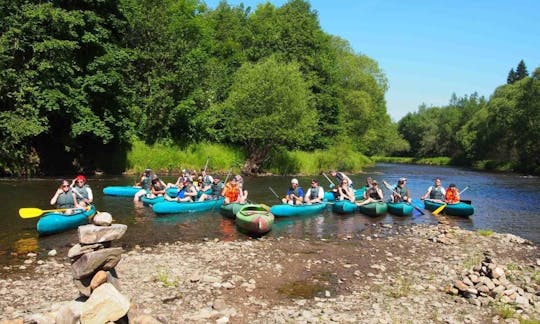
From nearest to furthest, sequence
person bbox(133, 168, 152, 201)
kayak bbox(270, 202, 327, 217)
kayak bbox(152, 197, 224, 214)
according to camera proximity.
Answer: kayak bbox(152, 197, 224, 214) < kayak bbox(270, 202, 327, 217) < person bbox(133, 168, 152, 201)

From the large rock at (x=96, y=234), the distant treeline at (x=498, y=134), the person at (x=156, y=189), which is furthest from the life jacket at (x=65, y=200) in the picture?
the distant treeline at (x=498, y=134)

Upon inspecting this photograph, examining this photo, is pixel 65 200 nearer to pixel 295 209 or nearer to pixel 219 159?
pixel 295 209

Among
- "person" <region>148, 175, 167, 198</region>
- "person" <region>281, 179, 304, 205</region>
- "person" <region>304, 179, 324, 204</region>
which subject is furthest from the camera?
"person" <region>148, 175, 167, 198</region>

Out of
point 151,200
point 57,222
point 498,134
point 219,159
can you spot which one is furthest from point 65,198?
point 498,134

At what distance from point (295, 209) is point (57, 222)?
9.21 metres

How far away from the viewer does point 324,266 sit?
1130 centimetres

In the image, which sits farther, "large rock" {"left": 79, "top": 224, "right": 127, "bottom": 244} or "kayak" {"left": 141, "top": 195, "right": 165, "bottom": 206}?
"kayak" {"left": 141, "top": 195, "right": 165, "bottom": 206}

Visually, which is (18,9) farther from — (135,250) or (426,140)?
(426,140)

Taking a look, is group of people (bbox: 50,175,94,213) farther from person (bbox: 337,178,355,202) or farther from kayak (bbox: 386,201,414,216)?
kayak (bbox: 386,201,414,216)

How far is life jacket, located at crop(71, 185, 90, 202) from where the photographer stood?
1602 centimetres

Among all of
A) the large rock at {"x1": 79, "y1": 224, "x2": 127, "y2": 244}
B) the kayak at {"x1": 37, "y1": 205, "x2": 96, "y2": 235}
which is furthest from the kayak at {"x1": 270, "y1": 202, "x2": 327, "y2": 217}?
the large rock at {"x1": 79, "y1": 224, "x2": 127, "y2": 244}

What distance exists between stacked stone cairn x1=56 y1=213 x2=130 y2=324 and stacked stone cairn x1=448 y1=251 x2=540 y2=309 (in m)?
6.69

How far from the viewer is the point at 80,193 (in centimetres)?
1616

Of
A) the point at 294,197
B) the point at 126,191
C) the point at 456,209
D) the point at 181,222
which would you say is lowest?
the point at 181,222
